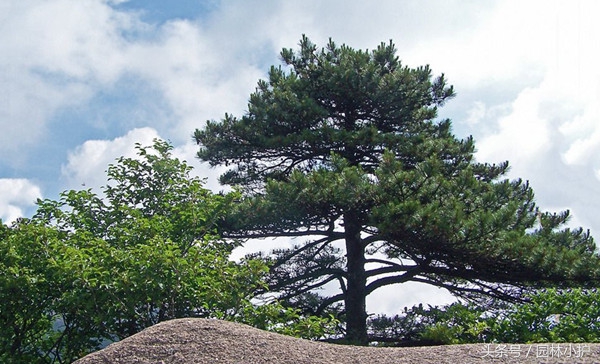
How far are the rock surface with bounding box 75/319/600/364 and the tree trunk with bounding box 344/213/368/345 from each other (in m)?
6.13

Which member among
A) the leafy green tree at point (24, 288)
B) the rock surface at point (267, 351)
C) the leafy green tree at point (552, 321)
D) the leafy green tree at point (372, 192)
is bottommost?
the rock surface at point (267, 351)

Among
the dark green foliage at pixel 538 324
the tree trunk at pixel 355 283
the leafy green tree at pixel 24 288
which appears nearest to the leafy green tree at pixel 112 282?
the leafy green tree at pixel 24 288

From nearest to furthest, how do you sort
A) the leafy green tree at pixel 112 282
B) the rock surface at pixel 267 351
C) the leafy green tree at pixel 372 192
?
the rock surface at pixel 267 351, the leafy green tree at pixel 112 282, the leafy green tree at pixel 372 192

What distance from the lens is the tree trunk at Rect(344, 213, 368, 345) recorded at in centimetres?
1236

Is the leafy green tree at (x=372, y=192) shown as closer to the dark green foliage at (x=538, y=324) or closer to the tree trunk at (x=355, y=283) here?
the tree trunk at (x=355, y=283)

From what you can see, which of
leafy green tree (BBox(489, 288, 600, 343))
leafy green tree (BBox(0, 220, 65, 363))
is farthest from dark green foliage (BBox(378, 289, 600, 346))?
leafy green tree (BBox(0, 220, 65, 363))

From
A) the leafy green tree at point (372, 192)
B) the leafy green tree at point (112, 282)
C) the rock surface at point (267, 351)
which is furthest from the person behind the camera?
the leafy green tree at point (372, 192)

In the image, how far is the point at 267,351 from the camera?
5672mm

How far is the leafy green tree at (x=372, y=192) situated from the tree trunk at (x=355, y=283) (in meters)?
0.02

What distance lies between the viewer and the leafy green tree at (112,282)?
812 cm

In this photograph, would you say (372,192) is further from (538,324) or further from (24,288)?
(24,288)

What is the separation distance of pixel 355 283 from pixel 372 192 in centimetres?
255

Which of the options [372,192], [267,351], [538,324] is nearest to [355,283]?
[372,192]

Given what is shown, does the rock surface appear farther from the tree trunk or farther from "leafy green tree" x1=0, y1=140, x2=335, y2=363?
the tree trunk
